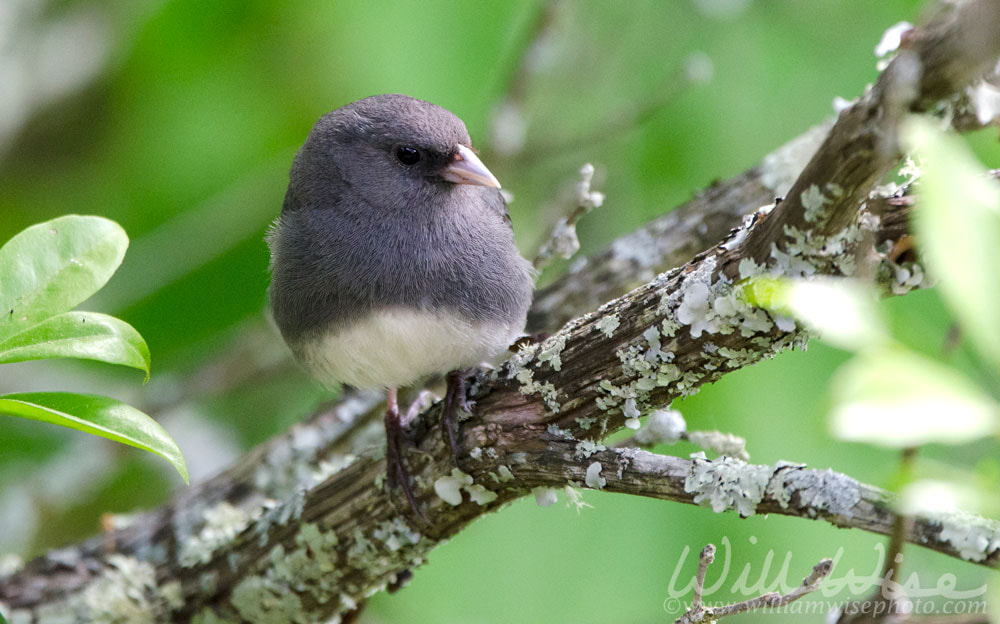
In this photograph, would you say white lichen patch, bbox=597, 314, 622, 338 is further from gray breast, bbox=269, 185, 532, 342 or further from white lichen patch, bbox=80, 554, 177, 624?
white lichen patch, bbox=80, 554, 177, 624

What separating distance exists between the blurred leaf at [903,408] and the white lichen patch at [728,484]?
0.67 m

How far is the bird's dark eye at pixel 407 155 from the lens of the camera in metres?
2.03

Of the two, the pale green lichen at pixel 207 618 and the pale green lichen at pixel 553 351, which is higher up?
the pale green lichen at pixel 553 351

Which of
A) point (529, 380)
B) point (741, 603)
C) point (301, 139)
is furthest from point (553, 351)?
point (301, 139)

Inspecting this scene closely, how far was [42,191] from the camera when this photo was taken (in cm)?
359

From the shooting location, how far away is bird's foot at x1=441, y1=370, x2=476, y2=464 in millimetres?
1701

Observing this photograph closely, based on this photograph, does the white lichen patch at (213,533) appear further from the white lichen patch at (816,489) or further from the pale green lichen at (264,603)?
the white lichen patch at (816,489)

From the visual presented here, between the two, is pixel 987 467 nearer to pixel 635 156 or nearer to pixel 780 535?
pixel 780 535

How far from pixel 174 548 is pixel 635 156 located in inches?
75.3

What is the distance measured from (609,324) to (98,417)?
2.55ft

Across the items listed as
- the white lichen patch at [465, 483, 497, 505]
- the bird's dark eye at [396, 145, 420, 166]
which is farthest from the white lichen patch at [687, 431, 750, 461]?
the bird's dark eye at [396, 145, 420, 166]

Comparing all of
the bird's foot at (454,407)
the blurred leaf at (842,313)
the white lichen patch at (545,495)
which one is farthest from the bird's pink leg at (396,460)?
the blurred leaf at (842,313)

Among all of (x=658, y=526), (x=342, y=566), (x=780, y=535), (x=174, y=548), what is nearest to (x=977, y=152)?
(x=780, y=535)

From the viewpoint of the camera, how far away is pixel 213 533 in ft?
7.66
